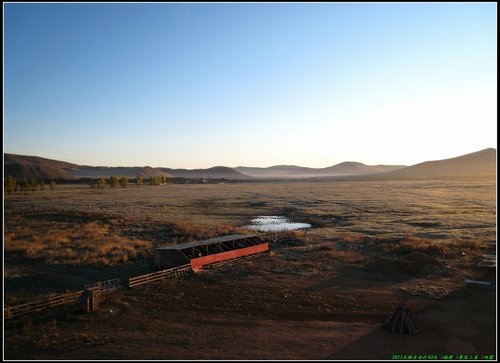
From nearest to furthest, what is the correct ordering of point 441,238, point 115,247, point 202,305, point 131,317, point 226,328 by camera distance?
point 226,328 → point 131,317 → point 202,305 → point 115,247 → point 441,238


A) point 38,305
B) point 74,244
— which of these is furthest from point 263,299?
point 74,244

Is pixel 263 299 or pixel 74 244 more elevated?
pixel 74 244

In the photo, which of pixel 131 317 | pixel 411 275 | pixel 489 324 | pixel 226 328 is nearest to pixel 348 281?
pixel 411 275

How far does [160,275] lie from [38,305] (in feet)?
21.4

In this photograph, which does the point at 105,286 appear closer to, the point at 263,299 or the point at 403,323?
the point at 263,299

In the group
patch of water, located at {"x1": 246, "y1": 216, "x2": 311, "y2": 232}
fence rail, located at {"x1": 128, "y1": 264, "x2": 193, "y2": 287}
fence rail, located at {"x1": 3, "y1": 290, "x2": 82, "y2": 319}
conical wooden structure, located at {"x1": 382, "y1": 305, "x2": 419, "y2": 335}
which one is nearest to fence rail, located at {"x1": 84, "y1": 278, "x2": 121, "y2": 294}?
fence rail, located at {"x1": 128, "y1": 264, "x2": 193, "y2": 287}

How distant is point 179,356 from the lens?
496 inches

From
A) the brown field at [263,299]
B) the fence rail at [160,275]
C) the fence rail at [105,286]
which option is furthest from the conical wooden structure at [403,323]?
the fence rail at [105,286]

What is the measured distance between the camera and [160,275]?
21781 mm

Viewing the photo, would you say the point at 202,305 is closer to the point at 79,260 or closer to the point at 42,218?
the point at 79,260

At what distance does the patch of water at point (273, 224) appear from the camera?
147ft

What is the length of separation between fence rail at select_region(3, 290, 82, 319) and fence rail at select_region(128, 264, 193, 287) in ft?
10.0

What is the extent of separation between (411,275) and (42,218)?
137 feet

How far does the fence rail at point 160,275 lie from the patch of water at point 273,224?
65.9ft
